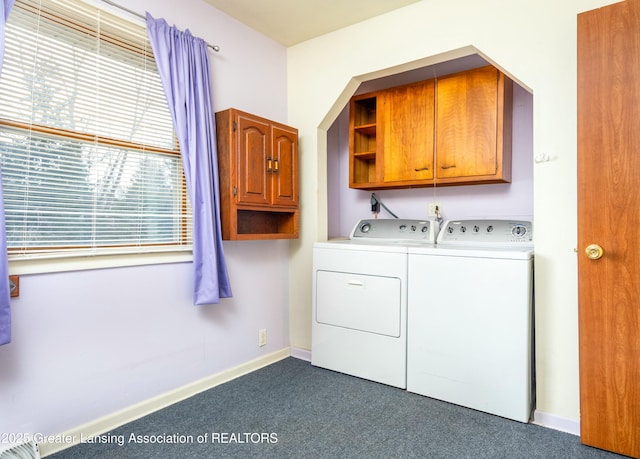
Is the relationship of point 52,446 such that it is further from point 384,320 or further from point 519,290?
point 519,290

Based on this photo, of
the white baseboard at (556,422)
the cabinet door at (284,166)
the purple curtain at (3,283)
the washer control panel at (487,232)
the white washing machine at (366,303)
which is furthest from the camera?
the cabinet door at (284,166)

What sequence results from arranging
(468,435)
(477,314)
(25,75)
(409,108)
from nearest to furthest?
(25,75) < (468,435) < (477,314) < (409,108)

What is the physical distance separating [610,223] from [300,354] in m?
2.27

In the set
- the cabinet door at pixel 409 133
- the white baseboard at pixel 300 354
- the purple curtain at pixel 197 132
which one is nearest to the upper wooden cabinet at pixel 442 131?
the cabinet door at pixel 409 133

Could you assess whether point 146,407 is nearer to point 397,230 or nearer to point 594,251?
point 397,230


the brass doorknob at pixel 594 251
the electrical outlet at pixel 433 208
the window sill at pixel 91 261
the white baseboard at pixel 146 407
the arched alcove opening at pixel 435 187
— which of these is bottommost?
the white baseboard at pixel 146 407

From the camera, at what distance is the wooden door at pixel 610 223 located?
1.70 metres

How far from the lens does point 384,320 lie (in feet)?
8.19

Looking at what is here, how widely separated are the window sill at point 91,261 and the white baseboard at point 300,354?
1.24 meters

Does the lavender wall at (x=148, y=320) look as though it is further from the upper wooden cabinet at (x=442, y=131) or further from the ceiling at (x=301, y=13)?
the upper wooden cabinet at (x=442, y=131)

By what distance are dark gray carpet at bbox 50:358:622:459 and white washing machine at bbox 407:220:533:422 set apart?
0.13m

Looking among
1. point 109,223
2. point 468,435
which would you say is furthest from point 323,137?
point 468,435

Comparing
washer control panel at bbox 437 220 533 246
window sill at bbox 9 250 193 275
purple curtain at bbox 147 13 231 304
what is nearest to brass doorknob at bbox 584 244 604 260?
washer control panel at bbox 437 220 533 246

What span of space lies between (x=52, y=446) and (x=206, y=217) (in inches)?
52.8
